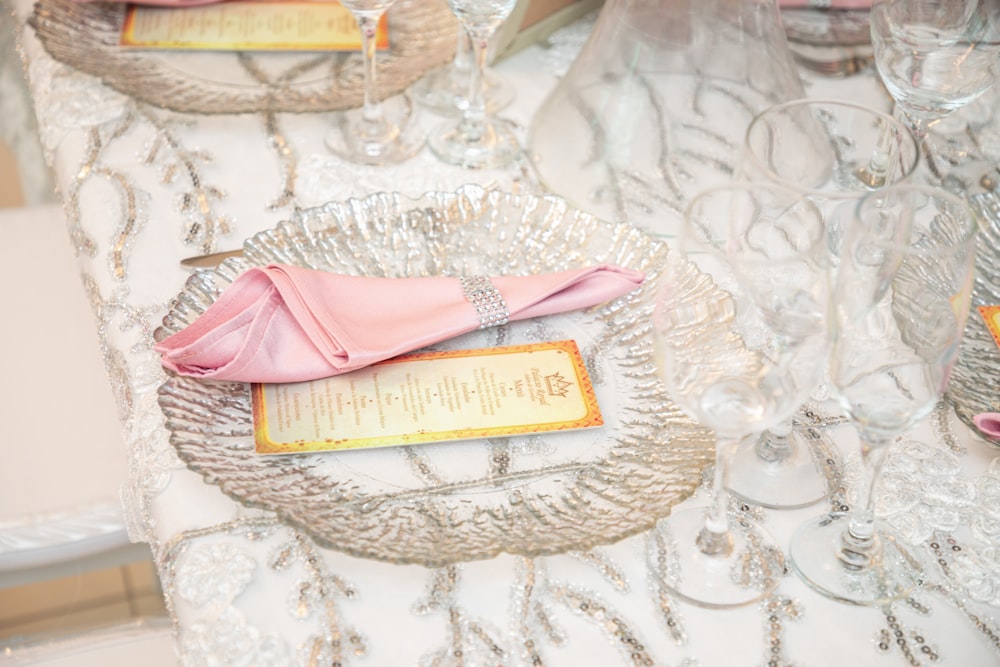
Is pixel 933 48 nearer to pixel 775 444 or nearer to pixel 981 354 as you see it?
pixel 981 354

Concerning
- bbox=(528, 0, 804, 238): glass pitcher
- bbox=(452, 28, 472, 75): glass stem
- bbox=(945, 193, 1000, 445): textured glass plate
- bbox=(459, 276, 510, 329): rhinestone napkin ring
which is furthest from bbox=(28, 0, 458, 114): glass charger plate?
bbox=(945, 193, 1000, 445): textured glass plate

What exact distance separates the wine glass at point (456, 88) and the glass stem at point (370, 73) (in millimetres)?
65

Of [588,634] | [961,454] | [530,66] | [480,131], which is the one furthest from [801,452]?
[530,66]

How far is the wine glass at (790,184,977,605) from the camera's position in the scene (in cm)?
57

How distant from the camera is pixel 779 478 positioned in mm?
762

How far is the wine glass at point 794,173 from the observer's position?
0.69 meters

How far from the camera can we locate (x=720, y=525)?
2.26 ft

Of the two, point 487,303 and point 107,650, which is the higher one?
point 487,303

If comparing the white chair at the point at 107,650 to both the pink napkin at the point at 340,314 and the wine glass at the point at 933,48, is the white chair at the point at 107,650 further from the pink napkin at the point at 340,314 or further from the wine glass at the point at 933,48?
the wine glass at the point at 933,48

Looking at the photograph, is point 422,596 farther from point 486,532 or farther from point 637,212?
point 637,212

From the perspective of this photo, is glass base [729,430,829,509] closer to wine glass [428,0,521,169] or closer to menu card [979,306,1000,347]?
menu card [979,306,1000,347]

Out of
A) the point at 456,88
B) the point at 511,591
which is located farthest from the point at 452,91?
the point at 511,591

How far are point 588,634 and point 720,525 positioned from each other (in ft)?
0.35

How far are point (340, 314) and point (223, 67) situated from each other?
0.44 metres
